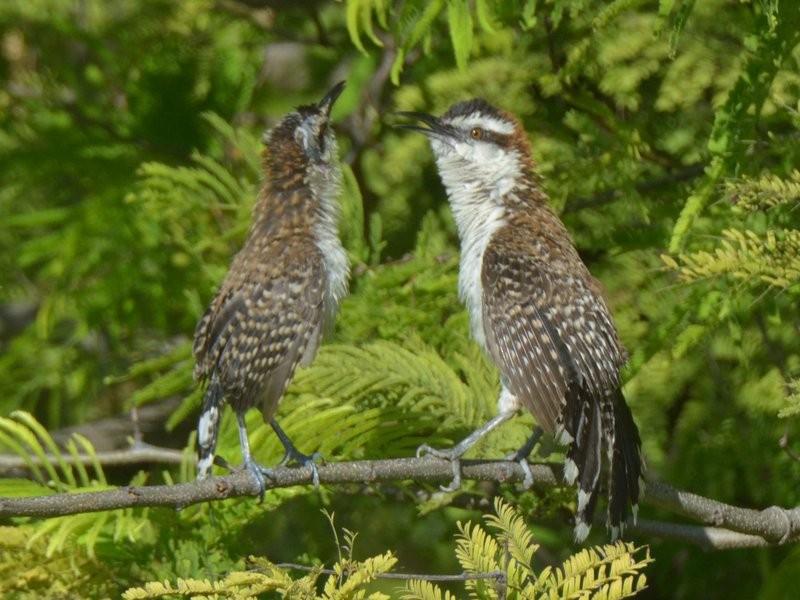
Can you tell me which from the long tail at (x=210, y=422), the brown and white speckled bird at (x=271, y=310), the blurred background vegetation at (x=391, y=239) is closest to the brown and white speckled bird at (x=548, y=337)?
the blurred background vegetation at (x=391, y=239)

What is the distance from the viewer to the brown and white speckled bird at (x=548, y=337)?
13.6ft

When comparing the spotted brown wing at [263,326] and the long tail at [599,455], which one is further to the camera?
the spotted brown wing at [263,326]

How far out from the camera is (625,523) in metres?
4.12

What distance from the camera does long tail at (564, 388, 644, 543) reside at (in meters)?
4.09

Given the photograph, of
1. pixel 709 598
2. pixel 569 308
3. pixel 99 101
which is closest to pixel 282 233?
pixel 569 308

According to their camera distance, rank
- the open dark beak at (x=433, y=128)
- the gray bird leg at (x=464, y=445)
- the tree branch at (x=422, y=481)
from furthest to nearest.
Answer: the open dark beak at (x=433, y=128), the gray bird leg at (x=464, y=445), the tree branch at (x=422, y=481)

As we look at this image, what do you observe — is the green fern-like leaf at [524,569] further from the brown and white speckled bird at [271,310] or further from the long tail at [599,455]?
the brown and white speckled bird at [271,310]

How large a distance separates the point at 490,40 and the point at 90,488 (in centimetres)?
266

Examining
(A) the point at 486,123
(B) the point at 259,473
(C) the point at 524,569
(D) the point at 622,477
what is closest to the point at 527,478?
(D) the point at 622,477

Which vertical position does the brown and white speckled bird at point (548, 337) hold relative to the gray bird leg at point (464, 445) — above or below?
above

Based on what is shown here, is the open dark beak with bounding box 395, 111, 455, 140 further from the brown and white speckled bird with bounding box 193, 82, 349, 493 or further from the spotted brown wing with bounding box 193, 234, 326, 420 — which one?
the spotted brown wing with bounding box 193, 234, 326, 420

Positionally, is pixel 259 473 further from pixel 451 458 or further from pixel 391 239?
pixel 391 239

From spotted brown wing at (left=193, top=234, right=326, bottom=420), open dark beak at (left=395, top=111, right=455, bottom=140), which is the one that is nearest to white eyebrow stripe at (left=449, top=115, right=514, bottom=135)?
open dark beak at (left=395, top=111, right=455, bottom=140)

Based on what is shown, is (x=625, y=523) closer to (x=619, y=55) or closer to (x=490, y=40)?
(x=619, y=55)
